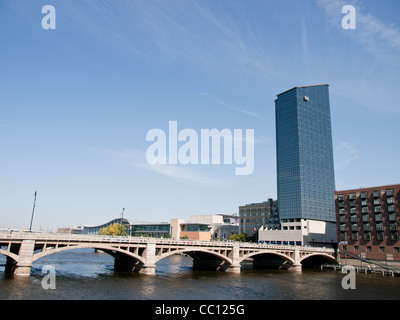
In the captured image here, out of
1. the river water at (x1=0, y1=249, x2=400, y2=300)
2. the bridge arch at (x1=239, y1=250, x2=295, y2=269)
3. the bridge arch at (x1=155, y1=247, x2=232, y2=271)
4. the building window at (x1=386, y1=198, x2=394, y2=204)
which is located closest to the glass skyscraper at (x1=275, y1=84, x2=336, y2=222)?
the bridge arch at (x1=239, y1=250, x2=295, y2=269)

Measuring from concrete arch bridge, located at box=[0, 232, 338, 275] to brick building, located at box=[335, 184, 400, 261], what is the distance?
34.9ft

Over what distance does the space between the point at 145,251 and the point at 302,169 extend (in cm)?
13493

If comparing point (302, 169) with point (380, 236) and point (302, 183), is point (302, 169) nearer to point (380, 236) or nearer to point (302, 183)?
point (302, 183)

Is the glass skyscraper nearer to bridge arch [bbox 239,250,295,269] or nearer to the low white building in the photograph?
the low white building

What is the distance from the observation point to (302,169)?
186000 millimetres

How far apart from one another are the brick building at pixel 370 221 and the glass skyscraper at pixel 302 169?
181 feet

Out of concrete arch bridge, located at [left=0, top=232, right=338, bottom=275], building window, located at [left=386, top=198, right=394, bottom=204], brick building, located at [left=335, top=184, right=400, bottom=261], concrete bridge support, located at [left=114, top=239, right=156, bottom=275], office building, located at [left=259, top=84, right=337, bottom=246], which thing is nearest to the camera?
concrete arch bridge, located at [left=0, top=232, right=338, bottom=275]

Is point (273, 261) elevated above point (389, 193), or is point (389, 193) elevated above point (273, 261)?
point (389, 193)

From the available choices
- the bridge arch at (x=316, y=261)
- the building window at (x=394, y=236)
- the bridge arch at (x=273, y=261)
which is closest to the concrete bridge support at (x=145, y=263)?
the bridge arch at (x=273, y=261)

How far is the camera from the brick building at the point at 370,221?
106m

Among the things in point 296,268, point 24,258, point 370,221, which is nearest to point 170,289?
point 24,258

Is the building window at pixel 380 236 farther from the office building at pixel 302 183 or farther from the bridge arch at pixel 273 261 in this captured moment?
the office building at pixel 302 183

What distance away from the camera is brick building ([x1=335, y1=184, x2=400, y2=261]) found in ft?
348
